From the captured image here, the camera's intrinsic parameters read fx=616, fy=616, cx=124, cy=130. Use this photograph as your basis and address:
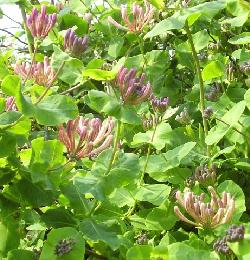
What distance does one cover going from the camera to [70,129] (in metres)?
1.38

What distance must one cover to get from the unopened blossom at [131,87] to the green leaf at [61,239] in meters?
0.32

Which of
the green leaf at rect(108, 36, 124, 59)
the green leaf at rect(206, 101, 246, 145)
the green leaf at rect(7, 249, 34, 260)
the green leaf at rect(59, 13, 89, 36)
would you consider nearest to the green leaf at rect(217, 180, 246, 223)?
the green leaf at rect(206, 101, 246, 145)

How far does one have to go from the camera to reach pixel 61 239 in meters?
1.37

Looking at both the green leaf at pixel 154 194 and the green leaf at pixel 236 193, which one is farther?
the green leaf at pixel 154 194

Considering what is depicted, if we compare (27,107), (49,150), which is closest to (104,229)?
(49,150)

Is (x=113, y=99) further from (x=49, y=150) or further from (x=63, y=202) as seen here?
(x=63, y=202)

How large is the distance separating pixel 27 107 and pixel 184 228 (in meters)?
0.70

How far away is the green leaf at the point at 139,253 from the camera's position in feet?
4.09

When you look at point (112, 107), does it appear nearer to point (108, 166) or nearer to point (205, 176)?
point (108, 166)

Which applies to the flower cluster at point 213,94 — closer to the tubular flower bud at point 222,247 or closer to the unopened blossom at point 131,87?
the unopened blossom at point 131,87

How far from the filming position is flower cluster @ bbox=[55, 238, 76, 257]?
1.36m

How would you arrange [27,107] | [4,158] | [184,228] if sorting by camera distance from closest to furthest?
[27,107] < [4,158] < [184,228]

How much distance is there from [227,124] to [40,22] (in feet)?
1.86

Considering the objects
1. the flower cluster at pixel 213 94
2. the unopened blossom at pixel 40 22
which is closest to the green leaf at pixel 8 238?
the unopened blossom at pixel 40 22
